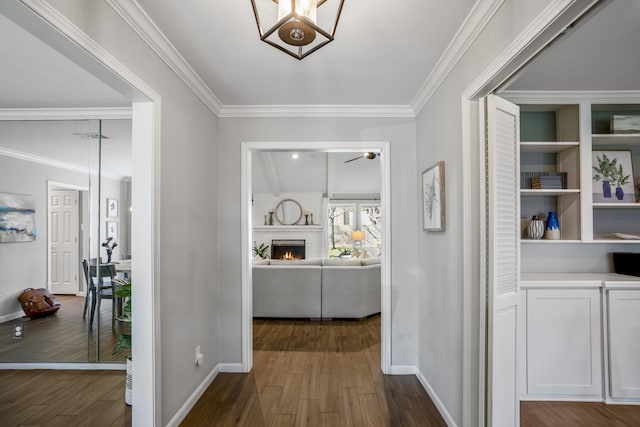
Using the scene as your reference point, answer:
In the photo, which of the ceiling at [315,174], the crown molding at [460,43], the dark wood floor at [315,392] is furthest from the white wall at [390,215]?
the ceiling at [315,174]

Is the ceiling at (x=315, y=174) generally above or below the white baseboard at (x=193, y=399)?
above

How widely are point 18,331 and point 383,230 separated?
10.8 feet

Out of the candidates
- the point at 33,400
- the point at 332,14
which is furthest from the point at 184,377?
the point at 332,14

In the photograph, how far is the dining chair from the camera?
10.1ft

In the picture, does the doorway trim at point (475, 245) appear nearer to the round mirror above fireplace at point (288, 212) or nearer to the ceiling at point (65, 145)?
the ceiling at point (65, 145)

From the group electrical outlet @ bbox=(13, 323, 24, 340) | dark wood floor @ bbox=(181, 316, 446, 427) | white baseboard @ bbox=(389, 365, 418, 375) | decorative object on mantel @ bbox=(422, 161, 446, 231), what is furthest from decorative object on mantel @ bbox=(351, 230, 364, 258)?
electrical outlet @ bbox=(13, 323, 24, 340)

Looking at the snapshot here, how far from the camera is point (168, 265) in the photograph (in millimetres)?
2293

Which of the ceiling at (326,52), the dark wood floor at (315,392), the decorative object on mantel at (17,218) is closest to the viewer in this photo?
the ceiling at (326,52)

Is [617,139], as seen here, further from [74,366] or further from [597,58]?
[74,366]

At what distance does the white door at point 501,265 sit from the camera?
1879mm

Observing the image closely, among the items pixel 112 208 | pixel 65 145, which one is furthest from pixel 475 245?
pixel 65 145

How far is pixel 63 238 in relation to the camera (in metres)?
2.85

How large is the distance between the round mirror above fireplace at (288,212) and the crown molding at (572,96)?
252 inches

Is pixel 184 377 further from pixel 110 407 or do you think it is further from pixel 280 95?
pixel 280 95
